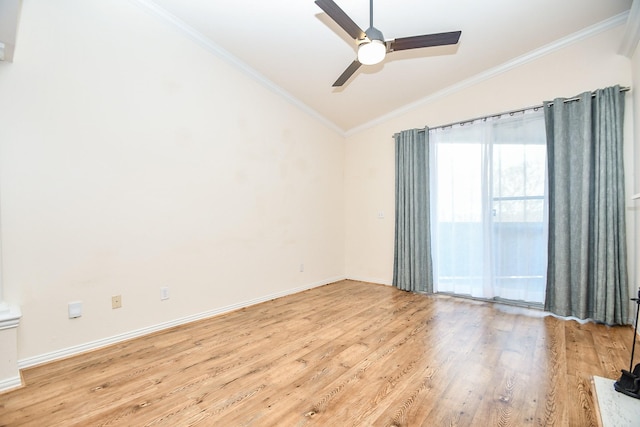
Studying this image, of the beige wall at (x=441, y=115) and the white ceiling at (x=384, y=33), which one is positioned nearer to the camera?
the white ceiling at (x=384, y=33)

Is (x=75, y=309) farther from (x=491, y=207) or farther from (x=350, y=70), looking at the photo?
(x=491, y=207)

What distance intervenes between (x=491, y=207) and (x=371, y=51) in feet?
8.19

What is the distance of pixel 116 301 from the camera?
2.45 m

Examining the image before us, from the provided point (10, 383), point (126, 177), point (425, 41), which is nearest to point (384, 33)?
point (425, 41)

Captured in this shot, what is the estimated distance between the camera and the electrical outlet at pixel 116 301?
242 cm

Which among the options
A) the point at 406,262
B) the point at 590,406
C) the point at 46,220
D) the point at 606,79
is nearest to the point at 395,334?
the point at 590,406

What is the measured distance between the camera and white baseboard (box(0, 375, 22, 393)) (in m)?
1.77

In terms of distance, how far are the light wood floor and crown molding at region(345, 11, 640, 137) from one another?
283cm

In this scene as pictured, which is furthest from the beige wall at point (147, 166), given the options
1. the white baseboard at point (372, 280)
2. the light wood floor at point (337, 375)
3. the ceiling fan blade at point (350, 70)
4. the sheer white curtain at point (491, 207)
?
the ceiling fan blade at point (350, 70)

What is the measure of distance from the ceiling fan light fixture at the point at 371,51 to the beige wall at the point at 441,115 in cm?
218

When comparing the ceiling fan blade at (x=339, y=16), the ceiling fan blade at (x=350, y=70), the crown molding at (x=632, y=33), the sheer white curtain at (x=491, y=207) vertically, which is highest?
the crown molding at (x=632, y=33)

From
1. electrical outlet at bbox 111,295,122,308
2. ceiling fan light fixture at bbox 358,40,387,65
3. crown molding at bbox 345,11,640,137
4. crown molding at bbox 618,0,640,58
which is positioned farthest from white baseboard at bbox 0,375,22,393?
crown molding at bbox 618,0,640,58

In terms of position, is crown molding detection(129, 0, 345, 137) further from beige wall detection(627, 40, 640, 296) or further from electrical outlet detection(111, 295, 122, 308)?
beige wall detection(627, 40, 640, 296)

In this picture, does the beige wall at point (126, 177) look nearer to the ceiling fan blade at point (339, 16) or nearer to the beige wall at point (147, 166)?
the beige wall at point (147, 166)
